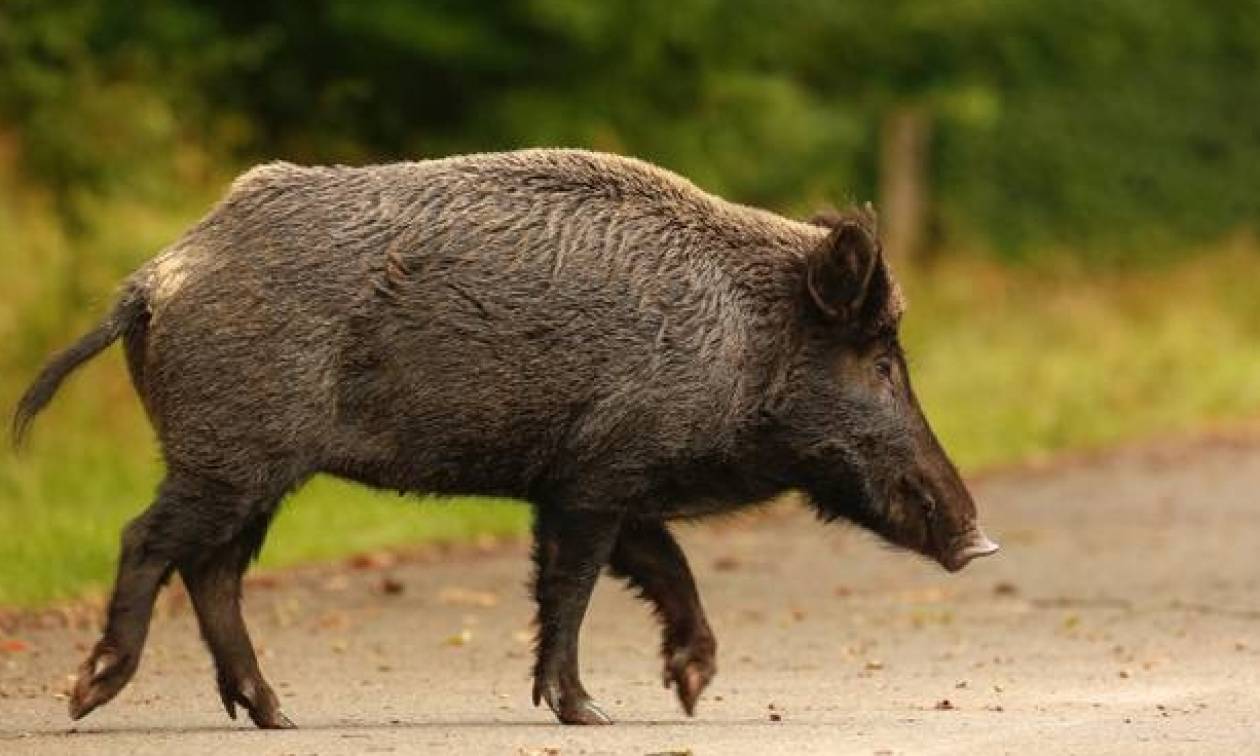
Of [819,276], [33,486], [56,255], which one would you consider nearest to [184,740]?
[819,276]

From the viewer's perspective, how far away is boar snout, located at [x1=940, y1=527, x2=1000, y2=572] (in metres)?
10.2

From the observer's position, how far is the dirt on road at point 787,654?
357 inches

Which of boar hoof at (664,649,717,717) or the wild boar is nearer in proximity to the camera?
the wild boar

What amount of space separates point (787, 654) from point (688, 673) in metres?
2.13

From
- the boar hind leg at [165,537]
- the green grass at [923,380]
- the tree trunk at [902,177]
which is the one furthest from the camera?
the tree trunk at [902,177]

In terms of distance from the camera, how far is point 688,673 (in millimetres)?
9719

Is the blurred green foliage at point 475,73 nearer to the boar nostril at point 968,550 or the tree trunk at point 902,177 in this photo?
the boar nostril at point 968,550

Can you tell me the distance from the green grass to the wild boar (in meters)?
1.90

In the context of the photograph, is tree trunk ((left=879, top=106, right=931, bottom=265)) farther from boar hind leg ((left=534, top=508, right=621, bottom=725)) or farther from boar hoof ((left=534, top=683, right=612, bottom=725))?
boar hoof ((left=534, top=683, right=612, bottom=725))

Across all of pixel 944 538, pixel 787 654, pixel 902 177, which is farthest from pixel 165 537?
pixel 902 177

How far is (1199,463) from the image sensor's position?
20.5 meters

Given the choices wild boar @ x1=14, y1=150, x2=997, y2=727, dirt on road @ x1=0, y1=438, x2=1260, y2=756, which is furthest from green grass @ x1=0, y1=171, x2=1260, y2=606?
wild boar @ x1=14, y1=150, x2=997, y2=727

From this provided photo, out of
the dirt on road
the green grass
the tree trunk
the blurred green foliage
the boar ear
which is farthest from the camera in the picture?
the tree trunk

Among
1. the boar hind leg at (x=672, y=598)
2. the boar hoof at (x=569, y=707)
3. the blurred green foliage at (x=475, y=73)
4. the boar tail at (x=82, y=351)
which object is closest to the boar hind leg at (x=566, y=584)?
the boar hoof at (x=569, y=707)
